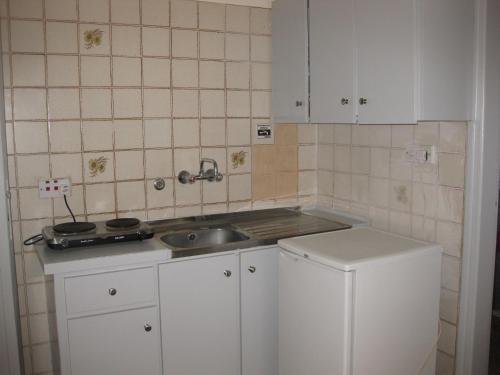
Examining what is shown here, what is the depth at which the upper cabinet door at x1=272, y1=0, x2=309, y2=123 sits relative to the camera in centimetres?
272

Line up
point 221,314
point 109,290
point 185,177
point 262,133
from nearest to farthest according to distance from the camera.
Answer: point 109,290, point 221,314, point 185,177, point 262,133

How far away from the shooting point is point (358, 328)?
211 centimetres

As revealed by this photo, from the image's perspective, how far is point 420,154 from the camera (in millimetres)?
2477

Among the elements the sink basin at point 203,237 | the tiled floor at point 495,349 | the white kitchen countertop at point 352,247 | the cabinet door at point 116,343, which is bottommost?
the tiled floor at point 495,349

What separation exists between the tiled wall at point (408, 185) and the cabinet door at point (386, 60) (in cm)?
32

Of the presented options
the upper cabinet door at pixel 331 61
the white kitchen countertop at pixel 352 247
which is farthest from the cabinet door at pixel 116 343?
the upper cabinet door at pixel 331 61

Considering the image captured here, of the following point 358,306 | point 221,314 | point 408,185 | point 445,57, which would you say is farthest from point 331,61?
point 221,314

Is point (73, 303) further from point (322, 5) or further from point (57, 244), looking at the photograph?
point (322, 5)

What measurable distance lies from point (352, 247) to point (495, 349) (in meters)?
1.45

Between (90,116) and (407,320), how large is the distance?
1784 millimetres

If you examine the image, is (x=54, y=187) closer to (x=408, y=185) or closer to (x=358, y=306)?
(x=358, y=306)

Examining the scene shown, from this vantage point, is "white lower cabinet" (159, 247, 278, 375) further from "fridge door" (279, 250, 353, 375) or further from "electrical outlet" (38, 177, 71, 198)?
"electrical outlet" (38, 177, 71, 198)

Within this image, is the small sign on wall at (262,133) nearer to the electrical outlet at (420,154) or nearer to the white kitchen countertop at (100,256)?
the electrical outlet at (420,154)

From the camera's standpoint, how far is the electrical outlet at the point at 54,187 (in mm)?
2488
